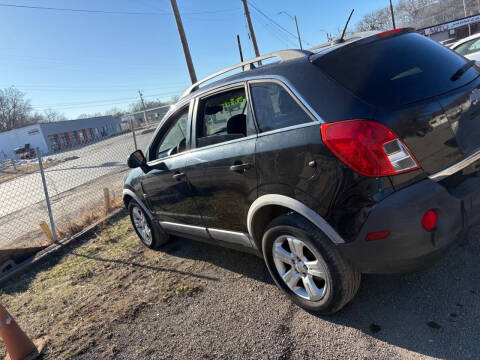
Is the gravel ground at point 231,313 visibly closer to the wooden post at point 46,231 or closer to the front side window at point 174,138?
the front side window at point 174,138

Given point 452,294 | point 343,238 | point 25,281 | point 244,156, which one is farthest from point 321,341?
point 25,281

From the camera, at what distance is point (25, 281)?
493cm

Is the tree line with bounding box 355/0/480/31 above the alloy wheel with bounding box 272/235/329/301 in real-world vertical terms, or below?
above

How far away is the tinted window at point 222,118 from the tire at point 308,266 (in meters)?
0.86

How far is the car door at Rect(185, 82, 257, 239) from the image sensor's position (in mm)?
2785

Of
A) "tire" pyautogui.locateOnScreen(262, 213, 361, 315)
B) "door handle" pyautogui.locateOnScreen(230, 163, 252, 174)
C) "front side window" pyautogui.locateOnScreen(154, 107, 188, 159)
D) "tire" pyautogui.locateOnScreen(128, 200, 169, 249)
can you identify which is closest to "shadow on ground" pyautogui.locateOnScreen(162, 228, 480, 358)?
"tire" pyautogui.locateOnScreen(262, 213, 361, 315)

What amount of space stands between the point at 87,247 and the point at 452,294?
16.7 ft

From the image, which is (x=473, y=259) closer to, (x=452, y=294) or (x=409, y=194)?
(x=452, y=294)

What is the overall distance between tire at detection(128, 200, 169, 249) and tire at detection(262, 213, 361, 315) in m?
2.15

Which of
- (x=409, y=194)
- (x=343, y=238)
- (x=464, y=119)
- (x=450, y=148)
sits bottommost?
(x=343, y=238)

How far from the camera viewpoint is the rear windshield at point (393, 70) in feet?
7.28

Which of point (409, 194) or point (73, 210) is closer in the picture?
point (409, 194)

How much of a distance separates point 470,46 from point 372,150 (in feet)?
34.2

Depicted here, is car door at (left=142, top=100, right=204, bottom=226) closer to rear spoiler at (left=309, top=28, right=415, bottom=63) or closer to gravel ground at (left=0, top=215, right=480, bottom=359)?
gravel ground at (left=0, top=215, right=480, bottom=359)
